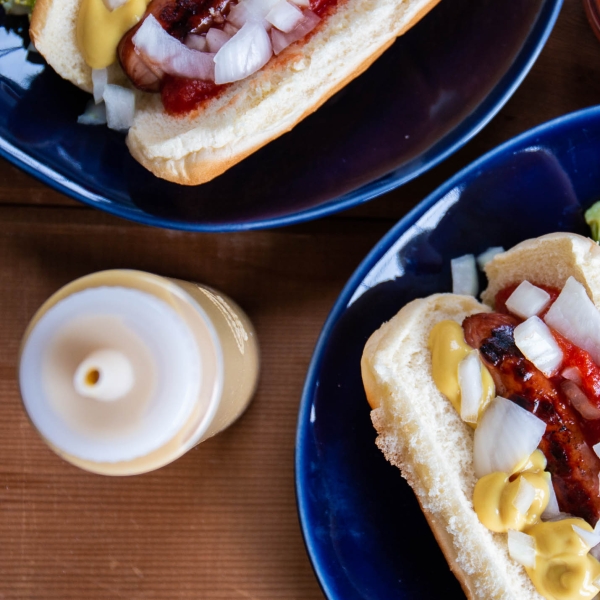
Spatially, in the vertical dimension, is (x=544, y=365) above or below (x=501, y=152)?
below

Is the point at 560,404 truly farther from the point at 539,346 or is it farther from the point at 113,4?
the point at 113,4

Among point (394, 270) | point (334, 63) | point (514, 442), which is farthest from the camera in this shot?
point (394, 270)

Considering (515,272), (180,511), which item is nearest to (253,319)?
(180,511)

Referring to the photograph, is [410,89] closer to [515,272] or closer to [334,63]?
[334,63]

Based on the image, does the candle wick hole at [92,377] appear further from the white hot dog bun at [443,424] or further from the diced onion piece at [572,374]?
the diced onion piece at [572,374]

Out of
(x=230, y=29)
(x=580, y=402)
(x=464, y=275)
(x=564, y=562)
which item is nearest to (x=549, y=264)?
(x=464, y=275)

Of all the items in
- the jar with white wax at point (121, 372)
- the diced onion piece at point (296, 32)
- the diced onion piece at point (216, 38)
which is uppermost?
the diced onion piece at point (216, 38)

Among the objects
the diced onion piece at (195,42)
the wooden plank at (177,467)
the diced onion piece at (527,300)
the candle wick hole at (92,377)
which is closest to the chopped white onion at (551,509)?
the diced onion piece at (527,300)
